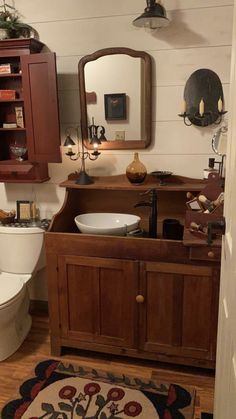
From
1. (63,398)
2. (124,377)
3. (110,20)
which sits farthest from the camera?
(110,20)

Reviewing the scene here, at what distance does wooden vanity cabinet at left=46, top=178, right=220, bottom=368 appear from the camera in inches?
74.2

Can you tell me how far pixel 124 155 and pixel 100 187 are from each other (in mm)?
298

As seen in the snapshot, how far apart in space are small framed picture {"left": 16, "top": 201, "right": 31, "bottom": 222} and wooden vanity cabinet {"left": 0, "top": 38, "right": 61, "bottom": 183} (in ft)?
0.66

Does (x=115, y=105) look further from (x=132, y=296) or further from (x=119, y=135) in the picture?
(x=132, y=296)

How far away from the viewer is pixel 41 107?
7.02 ft

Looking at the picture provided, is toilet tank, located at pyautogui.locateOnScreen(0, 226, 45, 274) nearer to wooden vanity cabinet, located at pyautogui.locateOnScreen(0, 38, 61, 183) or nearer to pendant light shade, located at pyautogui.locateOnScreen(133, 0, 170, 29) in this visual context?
wooden vanity cabinet, located at pyautogui.locateOnScreen(0, 38, 61, 183)

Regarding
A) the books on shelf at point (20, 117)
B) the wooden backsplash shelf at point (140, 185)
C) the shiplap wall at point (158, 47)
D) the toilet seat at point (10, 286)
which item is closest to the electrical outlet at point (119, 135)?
the shiplap wall at point (158, 47)

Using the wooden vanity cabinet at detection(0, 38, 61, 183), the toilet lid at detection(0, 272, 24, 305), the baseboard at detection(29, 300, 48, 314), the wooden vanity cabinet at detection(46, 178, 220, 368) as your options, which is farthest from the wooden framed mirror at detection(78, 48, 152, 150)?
the baseboard at detection(29, 300, 48, 314)

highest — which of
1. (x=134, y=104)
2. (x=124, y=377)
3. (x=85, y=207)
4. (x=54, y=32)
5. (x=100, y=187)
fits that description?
(x=54, y=32)

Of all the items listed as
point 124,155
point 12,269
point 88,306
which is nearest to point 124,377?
point 88,306

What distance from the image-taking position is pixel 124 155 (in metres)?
2.30

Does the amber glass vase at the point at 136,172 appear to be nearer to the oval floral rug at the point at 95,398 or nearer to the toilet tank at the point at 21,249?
the toilet tank at the point at 21,249

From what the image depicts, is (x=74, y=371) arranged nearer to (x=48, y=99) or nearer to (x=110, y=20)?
(x=48, y=99)

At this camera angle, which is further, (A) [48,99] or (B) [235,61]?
(A) [48,99]
